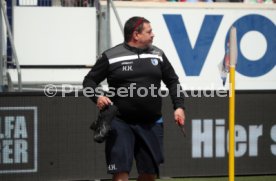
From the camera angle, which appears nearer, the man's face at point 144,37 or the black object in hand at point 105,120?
the black object in hand at point 105,120

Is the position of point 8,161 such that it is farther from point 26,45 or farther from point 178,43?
point 178,43

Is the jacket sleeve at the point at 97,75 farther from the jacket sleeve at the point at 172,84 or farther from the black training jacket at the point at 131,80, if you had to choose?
the jacket sleeve at the point at 172,84

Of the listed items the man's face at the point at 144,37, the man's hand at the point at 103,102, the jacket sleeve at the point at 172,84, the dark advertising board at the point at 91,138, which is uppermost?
the man's face at the point at 144,37

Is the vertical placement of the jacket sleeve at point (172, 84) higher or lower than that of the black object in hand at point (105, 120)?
higher

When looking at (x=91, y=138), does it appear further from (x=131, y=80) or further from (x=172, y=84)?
(x=131, y=80)

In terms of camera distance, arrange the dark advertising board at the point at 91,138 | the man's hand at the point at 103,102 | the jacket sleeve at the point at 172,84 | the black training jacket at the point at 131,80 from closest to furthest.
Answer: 1. the man's hand at the point at 103,102
2. the black training jacket at the point at 131,80
3. the jacket sleeve at the point at 172,84
4. the dark advertising board at the point at 91,138

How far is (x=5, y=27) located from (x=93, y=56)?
1539 millimetres

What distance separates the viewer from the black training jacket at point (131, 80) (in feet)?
24.1

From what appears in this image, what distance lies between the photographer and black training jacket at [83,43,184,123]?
736cm

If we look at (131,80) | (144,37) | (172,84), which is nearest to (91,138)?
(172,84)

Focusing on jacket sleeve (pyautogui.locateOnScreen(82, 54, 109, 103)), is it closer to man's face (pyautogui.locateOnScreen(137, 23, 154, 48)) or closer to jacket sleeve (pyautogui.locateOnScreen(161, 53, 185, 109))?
man's face (pyautogui.locateOnScreen(137, 23, 154, 48))

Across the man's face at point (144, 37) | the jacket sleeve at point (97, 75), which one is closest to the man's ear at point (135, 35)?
the man's face at point (144, 37)

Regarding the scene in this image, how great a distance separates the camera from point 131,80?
7.35m

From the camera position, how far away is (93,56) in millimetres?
12992
